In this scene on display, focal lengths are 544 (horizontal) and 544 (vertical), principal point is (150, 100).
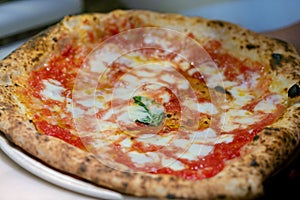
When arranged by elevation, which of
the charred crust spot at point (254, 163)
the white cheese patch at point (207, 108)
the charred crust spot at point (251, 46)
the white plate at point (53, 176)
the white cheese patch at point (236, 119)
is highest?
the charred crust spot at point (251, 46)

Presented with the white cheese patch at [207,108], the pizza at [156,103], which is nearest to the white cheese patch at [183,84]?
the pizza at [156,103]

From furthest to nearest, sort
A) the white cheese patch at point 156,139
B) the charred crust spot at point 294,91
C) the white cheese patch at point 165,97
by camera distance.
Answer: the white cheese patch at point 165,97 < the charred crust spot at point 294,91 < the white cheese patch at point 156,139

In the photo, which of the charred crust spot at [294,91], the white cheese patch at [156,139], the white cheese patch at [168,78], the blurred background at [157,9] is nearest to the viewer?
the white cheese patch at [156,139]

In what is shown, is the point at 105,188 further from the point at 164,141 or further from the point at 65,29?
the point at 65,29

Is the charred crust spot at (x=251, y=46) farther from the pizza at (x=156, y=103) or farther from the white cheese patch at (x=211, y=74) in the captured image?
A: the white cheese patch at (x=211, y=74)

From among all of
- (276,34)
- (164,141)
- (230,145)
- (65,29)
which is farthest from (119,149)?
(276,34)
